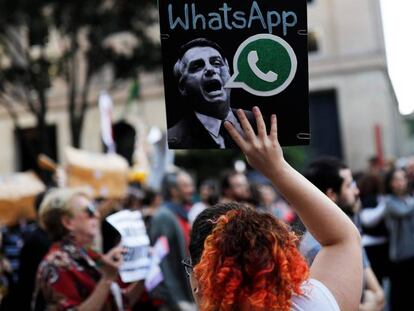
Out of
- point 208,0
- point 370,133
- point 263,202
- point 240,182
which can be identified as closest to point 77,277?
point 208,0

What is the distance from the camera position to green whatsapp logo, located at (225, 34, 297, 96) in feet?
6.59

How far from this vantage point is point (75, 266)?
3479mm

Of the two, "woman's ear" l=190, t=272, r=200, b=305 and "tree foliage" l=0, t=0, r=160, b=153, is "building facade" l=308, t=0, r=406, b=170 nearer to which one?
"tree foliage" l=0, t=0, r=160, b=153

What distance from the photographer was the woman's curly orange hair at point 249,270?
173 centimetres

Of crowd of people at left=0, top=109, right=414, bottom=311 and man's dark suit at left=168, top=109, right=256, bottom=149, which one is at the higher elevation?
man's dark suit at left=168, top=109, right=256, bottom=149

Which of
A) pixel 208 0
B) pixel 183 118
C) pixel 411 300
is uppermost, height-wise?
pixel 208 0

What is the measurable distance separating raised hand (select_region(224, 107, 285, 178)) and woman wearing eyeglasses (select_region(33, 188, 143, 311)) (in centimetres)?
174

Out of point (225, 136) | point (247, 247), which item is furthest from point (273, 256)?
point (225, 136)

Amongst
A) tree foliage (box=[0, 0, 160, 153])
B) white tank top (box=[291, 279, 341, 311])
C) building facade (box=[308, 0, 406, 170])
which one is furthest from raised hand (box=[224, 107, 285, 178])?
building facade (box=[308, 0, 406, 170])

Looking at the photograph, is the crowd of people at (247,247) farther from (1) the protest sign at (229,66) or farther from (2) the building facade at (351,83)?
(2) the building facade at (351,83)

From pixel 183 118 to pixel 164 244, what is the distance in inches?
136

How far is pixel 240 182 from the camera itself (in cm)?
707

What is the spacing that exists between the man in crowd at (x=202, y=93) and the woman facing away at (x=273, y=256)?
0.12 metres

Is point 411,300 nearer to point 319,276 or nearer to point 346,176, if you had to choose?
point 346,176
